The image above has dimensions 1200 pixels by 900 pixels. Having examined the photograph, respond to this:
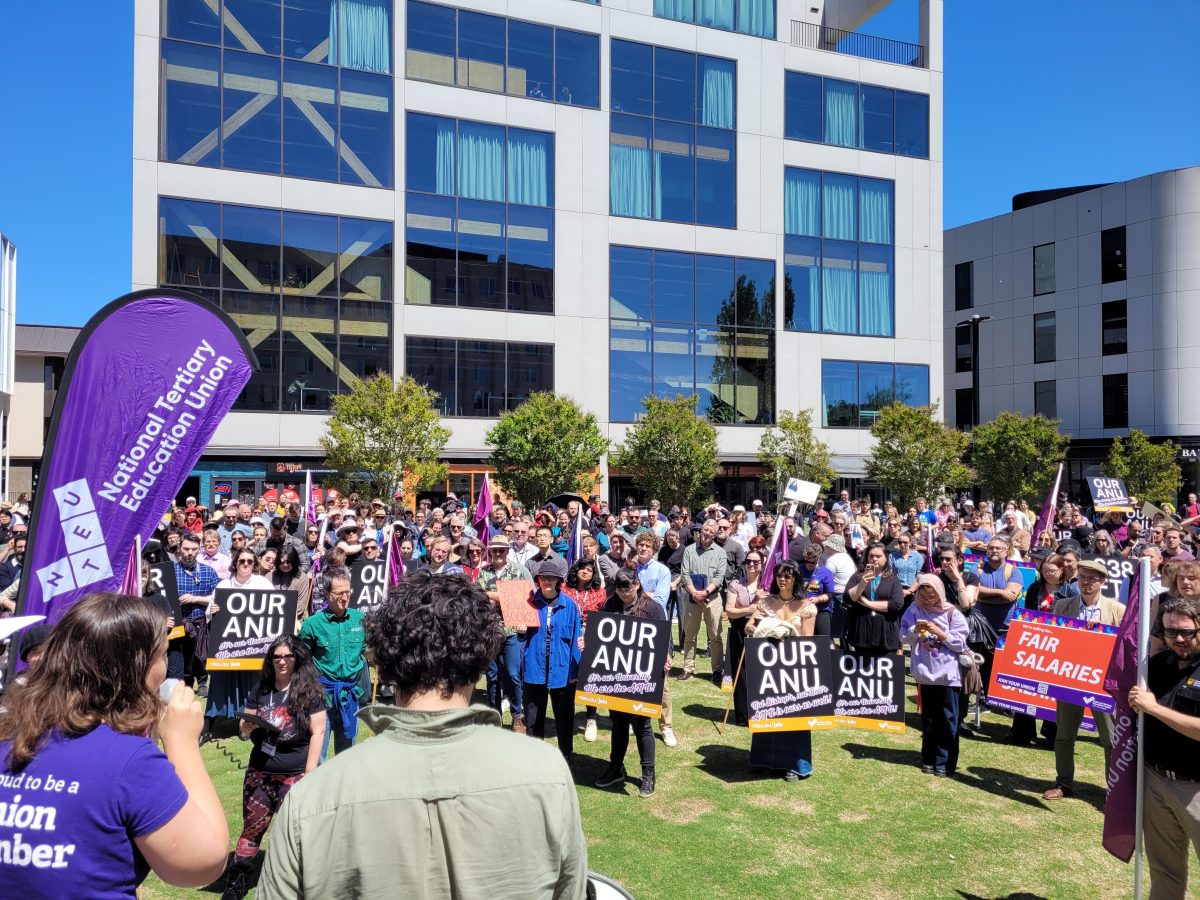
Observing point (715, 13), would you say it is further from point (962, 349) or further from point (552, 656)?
point (552, 656)

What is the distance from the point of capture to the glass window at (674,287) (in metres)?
34.3

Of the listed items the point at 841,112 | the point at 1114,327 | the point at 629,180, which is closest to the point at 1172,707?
the point at 629,180

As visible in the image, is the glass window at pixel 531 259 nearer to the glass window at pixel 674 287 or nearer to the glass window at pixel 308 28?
the glass window at pixel 674 287

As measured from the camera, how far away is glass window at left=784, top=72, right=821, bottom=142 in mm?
36281

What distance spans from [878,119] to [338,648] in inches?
1504

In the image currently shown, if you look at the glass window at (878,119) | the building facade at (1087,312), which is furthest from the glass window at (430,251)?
the building facade at (1087,312)

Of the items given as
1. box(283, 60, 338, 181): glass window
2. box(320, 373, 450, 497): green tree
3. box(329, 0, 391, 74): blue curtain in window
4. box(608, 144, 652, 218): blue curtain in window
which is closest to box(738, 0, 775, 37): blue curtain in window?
box(608, 144, 652, 218): blue curtain in window

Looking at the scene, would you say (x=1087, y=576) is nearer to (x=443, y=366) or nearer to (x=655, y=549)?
(x=655, y=549)

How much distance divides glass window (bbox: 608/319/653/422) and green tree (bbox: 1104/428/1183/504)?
72.9 ft

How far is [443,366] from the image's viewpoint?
31328mm

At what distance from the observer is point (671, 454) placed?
29656 mm

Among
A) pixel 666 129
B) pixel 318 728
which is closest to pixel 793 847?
pixel 318 728

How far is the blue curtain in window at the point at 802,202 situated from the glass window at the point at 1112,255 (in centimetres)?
1881

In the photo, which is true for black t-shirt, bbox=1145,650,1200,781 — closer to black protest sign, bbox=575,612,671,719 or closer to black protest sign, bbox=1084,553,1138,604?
black protest sign, bbox=575,612,671,719
